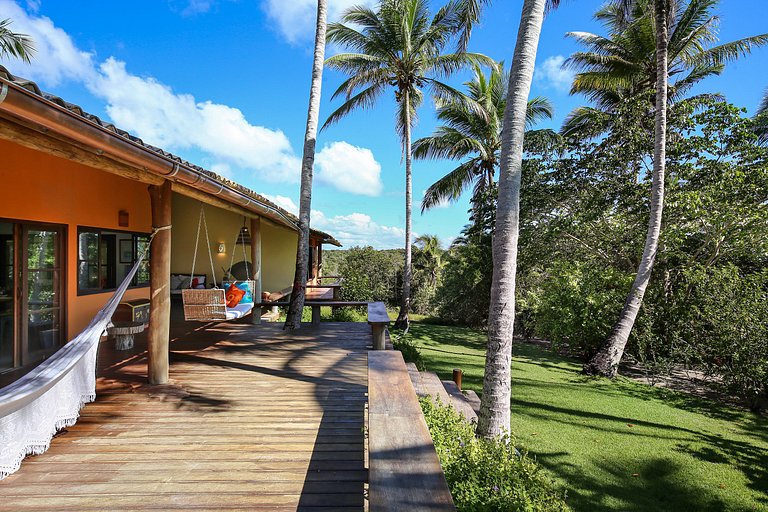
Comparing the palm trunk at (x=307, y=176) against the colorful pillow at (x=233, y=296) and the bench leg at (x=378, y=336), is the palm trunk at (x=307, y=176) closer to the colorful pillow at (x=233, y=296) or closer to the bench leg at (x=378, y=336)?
the colorful pillow at (x=233, y=296)

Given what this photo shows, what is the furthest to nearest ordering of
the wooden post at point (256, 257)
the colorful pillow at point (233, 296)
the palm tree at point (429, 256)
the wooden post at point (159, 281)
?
1. the palm tree at point (429, 256)
2. the wooden post at point (256, 257)
3. the colorful pillow at point (233, 296)
4. the wooden post at point (159, 281)

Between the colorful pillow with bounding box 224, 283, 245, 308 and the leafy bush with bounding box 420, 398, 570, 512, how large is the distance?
409cm

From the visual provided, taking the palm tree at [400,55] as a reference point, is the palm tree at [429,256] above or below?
below

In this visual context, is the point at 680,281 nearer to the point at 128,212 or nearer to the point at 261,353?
the point at 261,353

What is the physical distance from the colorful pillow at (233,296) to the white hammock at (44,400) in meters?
2.81

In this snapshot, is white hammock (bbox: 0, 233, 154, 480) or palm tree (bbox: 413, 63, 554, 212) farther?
palm tree (bbox: 413, 63, 554, 212)

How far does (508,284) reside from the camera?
14.2 ft

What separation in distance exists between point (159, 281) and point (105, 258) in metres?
3.74

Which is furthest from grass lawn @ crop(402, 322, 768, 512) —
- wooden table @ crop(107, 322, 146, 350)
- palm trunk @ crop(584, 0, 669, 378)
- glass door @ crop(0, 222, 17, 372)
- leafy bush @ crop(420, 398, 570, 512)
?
glass door @ crop(0, 222, 17, 372)

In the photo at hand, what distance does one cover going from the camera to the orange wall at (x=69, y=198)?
4672mm

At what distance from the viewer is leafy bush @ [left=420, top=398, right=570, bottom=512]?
2416mm

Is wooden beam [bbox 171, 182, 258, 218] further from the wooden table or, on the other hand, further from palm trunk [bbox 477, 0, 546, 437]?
palm trunk [bbox 477, 0, 546, 437]

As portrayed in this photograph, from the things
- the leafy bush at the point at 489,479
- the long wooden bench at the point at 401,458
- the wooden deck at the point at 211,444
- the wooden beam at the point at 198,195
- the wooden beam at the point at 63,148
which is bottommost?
the leafy bush at the point at 489,479

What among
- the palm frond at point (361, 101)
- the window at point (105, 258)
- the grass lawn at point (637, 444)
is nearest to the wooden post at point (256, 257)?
the window at point (105, 258)
